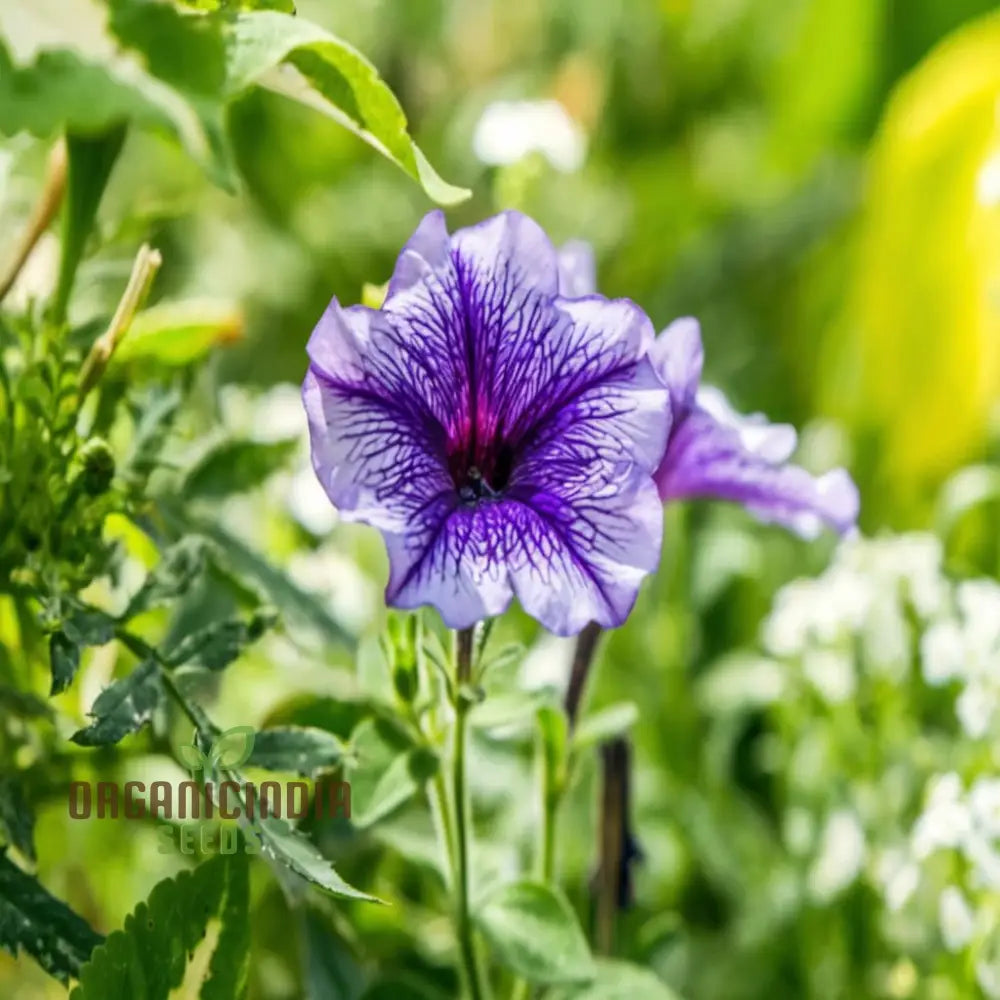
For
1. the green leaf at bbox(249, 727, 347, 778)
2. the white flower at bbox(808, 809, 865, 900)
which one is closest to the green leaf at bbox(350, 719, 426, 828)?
the green leaf at bbox(249, 727, 347, 778)

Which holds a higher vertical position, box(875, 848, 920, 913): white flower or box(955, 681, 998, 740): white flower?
box(955, 681, 998, 740): white flower

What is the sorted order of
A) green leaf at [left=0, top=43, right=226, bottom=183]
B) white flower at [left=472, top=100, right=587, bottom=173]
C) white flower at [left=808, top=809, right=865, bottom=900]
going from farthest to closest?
white flower at [left=472, top=100, right=587, bottom=173], white flower at [left=808, top=809, right=865, bottom=900], green leaf at [left=0, top=43, right=226, bottom=183]

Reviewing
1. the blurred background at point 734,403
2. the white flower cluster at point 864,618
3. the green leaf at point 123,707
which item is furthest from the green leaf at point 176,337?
the white flower cluster at point 864,618

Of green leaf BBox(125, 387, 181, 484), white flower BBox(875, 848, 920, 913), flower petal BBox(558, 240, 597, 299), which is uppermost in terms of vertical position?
flower petal BBox(558, 240, 597, 299)

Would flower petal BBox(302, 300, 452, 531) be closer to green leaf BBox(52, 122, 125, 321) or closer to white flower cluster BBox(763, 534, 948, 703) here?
A: green leaf BBox(52, 122, 125, 321)

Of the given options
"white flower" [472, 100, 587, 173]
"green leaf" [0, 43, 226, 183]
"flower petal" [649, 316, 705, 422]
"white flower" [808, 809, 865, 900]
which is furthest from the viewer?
"white flower" [472, 100, 587, 173]

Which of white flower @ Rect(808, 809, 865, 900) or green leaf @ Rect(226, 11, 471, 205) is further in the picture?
white flower @ Rect(808, 809, 865, 900)

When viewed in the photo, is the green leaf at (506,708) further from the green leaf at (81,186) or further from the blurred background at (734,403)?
the green leaf at (81,186)
